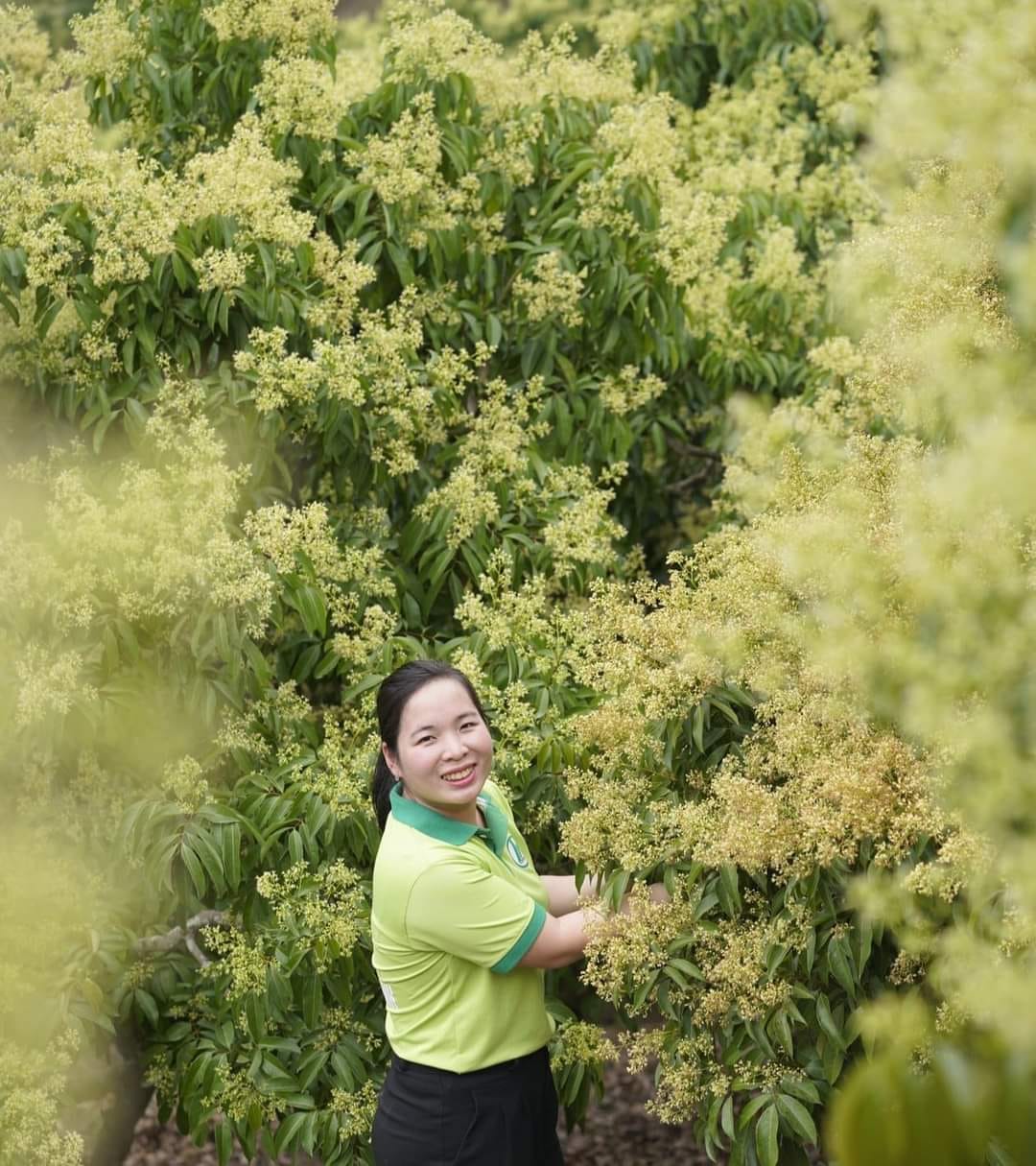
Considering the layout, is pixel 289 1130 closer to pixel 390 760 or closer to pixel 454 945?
pixel 454 945

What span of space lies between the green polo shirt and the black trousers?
4 centimetres

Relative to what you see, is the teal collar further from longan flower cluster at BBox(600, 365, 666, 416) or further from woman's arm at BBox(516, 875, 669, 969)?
longan flower cluster at BBox(600, 365, 666, 416)

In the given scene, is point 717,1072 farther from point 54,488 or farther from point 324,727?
point 54,488

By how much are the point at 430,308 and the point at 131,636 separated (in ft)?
4.89

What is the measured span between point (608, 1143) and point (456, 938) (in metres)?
3.65

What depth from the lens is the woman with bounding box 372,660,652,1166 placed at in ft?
10.6

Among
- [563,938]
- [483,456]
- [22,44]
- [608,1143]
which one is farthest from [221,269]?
[608,1143]

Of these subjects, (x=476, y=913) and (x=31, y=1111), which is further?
(x=31, y=1111)

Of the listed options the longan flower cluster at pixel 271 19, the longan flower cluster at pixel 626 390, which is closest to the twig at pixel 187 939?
the longan flower cluster at pixel 626 390

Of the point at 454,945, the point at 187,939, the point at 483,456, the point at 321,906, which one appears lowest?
the point at 187,939

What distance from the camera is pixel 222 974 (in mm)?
4285

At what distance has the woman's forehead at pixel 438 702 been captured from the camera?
331 centimetres

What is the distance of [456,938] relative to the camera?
127 inches

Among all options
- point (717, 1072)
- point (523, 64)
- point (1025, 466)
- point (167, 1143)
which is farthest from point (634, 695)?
point (167, 1143)
